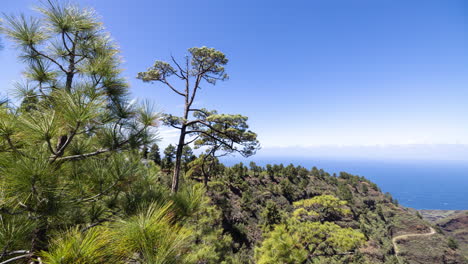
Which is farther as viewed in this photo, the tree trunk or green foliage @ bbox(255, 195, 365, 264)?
green foliage @ bbox(255, 195, 365, 264)

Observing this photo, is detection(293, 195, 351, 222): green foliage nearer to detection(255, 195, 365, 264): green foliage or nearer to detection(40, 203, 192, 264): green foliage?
detection(255, 195, 365, 264): green foliage

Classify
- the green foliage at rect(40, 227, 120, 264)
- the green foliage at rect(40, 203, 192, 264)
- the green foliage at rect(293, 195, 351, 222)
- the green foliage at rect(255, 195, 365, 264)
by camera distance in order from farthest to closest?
the green foliage at rect(293, 195, 351, 222) < the green foliage at rect(255, 195, 365, 264) < the green foliage at rect(40, 203, 192, 264) < the green foliage at rect(40, 227, 120, 264)

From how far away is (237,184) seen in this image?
829 inches

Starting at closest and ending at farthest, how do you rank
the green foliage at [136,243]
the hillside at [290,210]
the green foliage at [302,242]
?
the green foliage at [136,243]
the green foliage at [302,242]
the hillside at [290,210]

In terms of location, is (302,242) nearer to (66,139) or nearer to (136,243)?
(136,243)

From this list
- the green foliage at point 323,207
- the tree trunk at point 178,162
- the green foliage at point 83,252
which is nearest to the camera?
the green foliage at point 83,252

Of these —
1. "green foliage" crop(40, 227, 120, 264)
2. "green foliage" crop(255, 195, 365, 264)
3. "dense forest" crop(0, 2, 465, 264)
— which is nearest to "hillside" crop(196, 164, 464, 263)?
"green foliage" crop(255, 195, 365, 264)

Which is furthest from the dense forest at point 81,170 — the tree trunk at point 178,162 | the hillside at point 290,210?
the hillside at point 290,210

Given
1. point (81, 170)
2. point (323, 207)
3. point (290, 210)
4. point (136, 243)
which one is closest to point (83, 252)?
point (136, 243)

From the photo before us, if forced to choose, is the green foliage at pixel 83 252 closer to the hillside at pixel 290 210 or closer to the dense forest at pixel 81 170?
the dense forest at pixel 81 170

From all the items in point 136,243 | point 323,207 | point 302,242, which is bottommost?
point 302,242

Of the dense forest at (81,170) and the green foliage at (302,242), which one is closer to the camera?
the dense forest at (81,170)

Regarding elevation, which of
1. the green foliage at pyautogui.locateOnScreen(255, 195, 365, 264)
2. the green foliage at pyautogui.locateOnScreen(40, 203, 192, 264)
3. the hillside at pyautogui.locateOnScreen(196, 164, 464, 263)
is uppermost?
the green foliage at pyautogui.locateOnScreen(40, 203, 192, 264)

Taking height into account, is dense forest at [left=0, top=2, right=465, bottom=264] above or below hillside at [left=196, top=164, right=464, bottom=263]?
above
